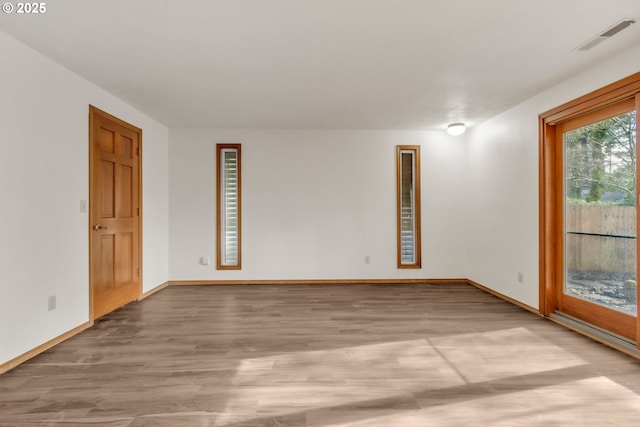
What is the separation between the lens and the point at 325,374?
93.3 inches

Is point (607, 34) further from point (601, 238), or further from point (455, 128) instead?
point (455, 128)

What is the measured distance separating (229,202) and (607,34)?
4.79 m

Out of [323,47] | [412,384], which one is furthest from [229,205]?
[412,384]

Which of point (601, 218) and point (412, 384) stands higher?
point (601, 218)

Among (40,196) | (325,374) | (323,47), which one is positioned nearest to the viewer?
(325,374)

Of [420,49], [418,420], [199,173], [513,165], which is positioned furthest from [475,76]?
→ [199,173]

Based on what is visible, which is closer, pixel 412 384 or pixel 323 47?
pixel 412 384

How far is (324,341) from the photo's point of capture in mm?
2979

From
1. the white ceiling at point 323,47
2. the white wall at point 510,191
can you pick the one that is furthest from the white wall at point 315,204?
the white ceiling at point 323,47

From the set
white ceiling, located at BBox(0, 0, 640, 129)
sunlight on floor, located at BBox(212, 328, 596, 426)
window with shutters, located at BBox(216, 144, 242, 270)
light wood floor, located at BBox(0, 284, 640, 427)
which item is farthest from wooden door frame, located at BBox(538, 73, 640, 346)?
window with shutters, located at BBox(216, 144, 242, 270)

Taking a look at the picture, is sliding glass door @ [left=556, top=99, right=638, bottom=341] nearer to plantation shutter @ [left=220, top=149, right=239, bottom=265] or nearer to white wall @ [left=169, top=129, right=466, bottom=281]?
white wall @ [left=169, top=129, right=466, bottom=281]

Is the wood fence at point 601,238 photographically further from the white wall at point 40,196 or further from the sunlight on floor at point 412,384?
the white wall at point 40,196

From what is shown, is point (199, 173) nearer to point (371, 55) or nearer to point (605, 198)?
point (371, 55)

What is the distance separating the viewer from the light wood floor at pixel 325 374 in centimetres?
191
